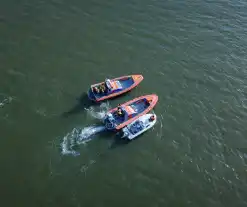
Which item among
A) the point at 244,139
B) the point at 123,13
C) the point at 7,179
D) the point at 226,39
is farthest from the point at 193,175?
the point at 123,13

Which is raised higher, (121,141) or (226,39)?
(226,39)

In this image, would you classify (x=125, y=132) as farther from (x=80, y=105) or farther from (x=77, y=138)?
(x=80, y=105)

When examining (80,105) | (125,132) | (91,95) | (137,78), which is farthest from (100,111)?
(137,78)

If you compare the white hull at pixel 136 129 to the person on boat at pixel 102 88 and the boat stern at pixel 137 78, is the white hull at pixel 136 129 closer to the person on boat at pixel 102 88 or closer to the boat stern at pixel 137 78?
the boat stern at pixel 137 78

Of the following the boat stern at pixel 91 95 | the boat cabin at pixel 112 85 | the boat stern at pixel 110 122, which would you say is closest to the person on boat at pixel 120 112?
the boat stern at pixel 110 122

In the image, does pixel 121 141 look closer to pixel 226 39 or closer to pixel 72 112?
pixel 72 112

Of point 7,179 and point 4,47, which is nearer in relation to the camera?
point 7,179
